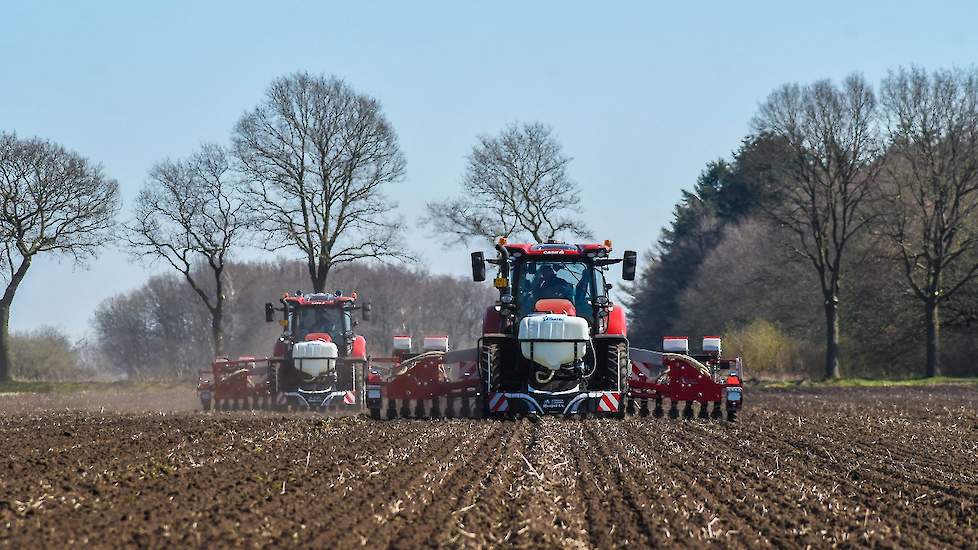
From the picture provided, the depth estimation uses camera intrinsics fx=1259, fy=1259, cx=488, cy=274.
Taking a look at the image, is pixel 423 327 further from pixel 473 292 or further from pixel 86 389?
pixel 86 389

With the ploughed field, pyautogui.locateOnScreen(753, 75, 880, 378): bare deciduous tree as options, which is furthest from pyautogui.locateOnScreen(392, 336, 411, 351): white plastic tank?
pyautogui.locateOnScreen(753, 75, 880, 378): bare deciduous tree

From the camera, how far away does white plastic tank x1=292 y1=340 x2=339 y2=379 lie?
2444cm

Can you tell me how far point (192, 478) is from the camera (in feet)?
35.8

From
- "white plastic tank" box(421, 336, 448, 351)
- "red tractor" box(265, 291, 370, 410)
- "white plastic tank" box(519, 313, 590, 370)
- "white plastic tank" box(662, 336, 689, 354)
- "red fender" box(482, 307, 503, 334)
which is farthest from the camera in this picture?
"red tractor" box(265, 291, 370, 410)

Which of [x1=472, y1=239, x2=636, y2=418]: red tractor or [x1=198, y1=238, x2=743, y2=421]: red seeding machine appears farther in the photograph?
[x1=198, y1=238, x2=743, y2=421]: red seeding machine

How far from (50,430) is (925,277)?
108 feet

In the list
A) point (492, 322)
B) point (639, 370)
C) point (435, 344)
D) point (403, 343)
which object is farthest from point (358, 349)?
point (639, 370)

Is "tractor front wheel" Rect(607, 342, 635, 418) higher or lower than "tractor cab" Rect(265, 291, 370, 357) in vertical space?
lower

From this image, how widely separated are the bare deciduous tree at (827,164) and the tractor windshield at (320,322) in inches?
762

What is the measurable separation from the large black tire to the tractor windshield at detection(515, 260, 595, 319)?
989 mm

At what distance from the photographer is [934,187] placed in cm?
4050

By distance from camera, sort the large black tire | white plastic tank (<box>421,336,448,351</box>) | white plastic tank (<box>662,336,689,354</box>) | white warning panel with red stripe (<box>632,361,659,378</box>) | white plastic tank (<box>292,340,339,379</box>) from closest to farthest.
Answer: the large black tire → white warning panel with red stripe (<box>632,361,659,378</box>) → white plastic tank (<box>662,336,689,354</box>) → white plastic tank (<box>421,336,448,351</box>) → white plastic tank (<box>292,340,339,379</box>)

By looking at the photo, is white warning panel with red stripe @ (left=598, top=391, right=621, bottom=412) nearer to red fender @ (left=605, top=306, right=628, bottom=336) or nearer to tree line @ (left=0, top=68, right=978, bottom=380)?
red fender @ (left=605, top=306, right=628, bottom=336)

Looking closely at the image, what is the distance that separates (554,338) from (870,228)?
90.4 ft
